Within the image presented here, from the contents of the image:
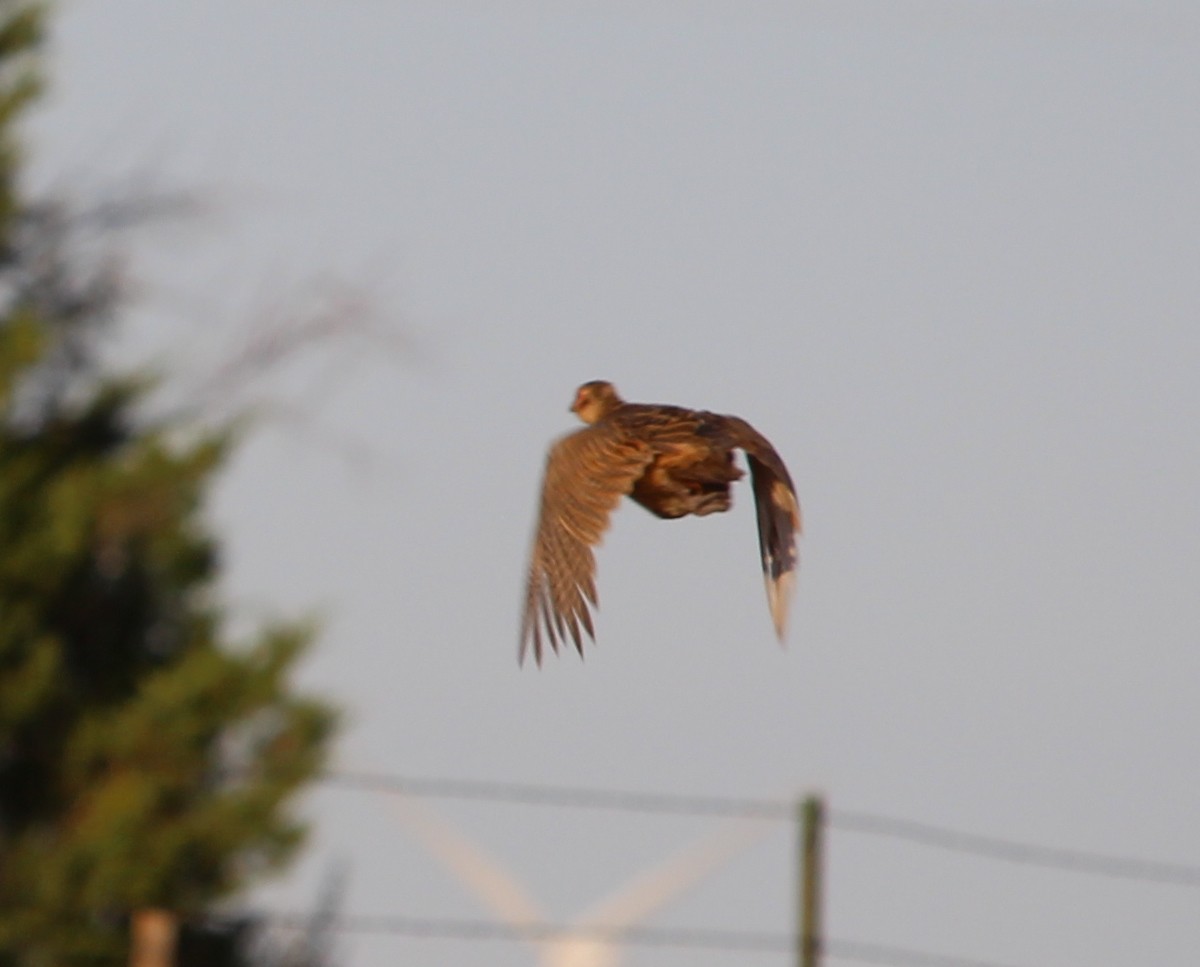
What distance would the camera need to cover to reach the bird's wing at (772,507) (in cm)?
521

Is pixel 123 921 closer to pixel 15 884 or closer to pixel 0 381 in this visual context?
pixel 15 884

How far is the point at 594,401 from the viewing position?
5.80 metres

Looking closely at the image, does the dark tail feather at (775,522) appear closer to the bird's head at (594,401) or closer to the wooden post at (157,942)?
the bird's head at (594,401)

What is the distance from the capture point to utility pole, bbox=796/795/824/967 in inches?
264

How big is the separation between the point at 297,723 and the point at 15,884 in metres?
1.67

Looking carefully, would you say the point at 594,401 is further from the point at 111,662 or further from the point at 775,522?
the point at 111,662

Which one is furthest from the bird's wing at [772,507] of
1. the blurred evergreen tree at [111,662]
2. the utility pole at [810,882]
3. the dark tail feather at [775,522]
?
the blurred evergreen tree at [111,662]

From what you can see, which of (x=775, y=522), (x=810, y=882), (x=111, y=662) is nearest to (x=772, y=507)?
(x=775, y=522)

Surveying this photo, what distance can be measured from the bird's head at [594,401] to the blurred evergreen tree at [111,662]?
1097 centimetres

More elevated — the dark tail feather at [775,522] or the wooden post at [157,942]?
the dark tail feather at [775,522]

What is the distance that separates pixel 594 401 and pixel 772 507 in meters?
0.51

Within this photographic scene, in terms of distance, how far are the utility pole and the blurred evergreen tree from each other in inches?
396

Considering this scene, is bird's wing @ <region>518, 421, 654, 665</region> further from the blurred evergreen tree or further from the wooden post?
the blurred evergreen tree

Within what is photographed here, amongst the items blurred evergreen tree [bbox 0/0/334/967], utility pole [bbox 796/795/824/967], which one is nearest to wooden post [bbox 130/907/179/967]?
utility pole [bbox 796/795/824/967]
